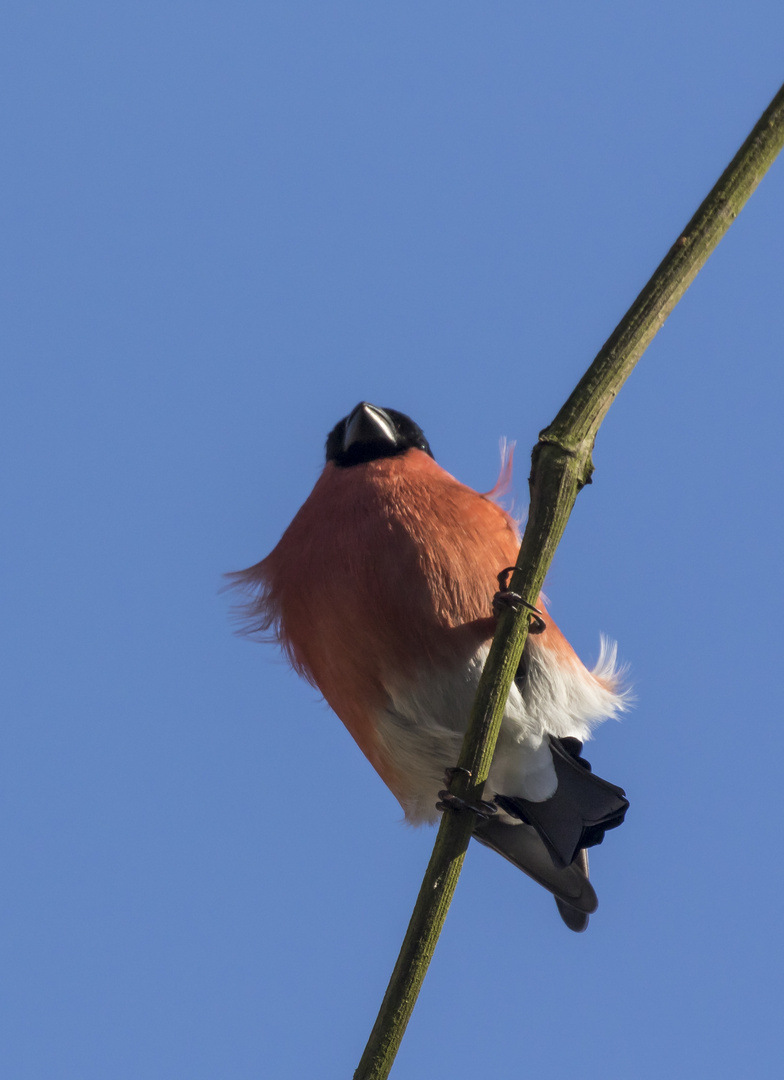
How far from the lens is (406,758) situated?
446cm

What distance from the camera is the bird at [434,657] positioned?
4.17 m

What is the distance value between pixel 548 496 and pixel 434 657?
4.45 ft

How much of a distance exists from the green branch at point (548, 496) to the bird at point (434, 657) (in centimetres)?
96

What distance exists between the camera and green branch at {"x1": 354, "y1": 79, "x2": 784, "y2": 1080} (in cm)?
279

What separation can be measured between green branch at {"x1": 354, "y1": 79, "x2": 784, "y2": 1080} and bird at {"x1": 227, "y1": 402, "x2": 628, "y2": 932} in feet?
3.16

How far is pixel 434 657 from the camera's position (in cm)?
416

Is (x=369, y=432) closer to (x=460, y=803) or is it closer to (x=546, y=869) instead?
(x=546, y=869)

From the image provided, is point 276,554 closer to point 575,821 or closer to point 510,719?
point 510,719

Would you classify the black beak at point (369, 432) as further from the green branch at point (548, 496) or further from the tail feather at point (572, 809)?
the green branch at point (548, 496)

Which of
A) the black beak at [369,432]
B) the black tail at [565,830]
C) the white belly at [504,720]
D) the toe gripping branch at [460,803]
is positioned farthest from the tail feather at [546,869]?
the black beak at [369,432]

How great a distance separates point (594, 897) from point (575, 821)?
0.52 metres

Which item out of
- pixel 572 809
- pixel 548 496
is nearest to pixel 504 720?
pixel 572 809

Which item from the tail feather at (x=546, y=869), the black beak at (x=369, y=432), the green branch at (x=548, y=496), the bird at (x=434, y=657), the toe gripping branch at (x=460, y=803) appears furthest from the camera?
the black beak at (x=369, y=432)

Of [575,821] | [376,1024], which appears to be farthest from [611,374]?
[575,821]
